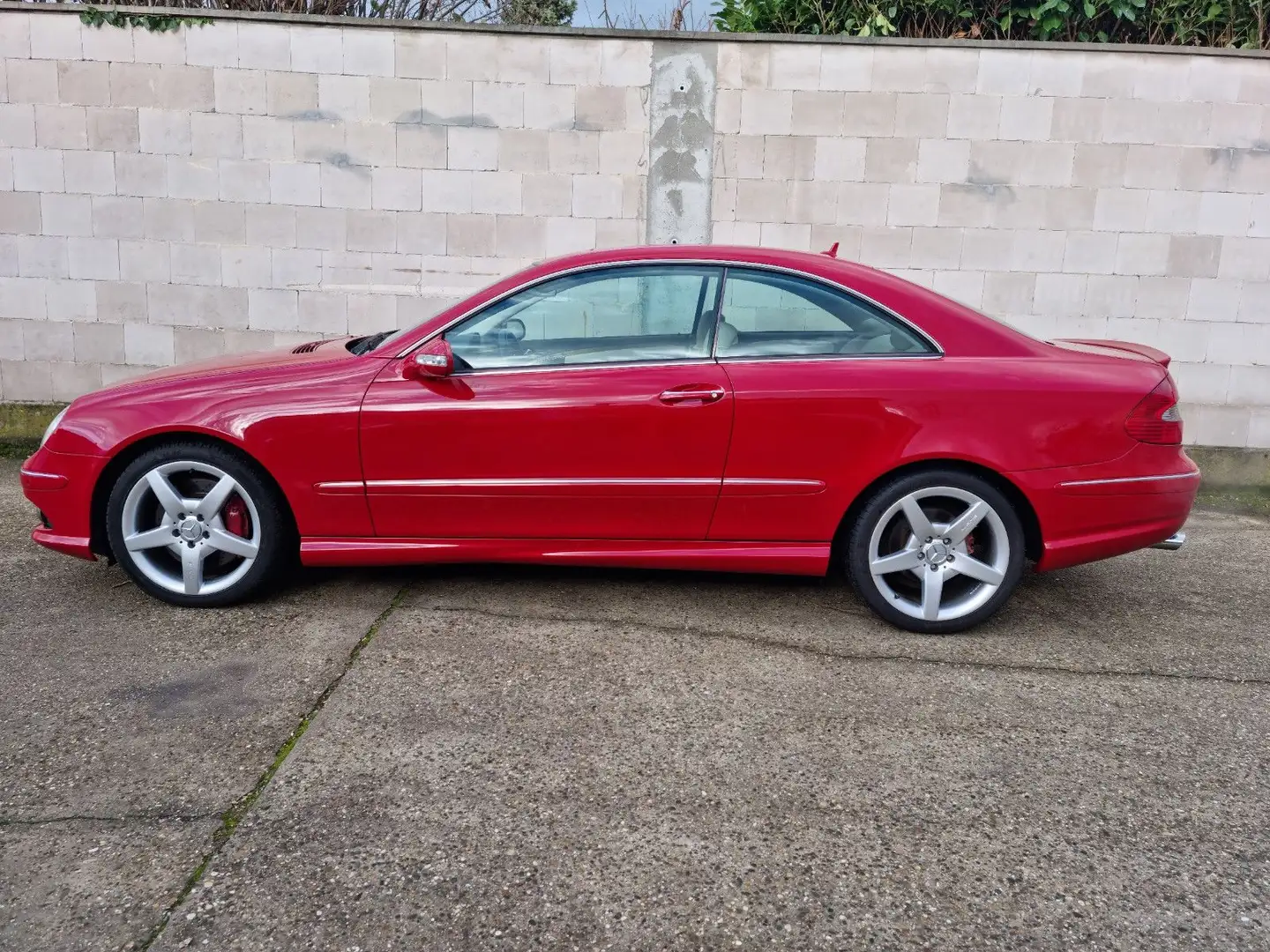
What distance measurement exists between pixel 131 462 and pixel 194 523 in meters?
0.34

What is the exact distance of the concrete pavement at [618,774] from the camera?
208 centimetres

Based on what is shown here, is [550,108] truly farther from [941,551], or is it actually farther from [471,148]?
[941,551]

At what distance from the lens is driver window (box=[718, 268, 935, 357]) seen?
144 inches

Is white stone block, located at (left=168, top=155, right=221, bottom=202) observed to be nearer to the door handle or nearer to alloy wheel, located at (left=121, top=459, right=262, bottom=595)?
alloy wheel, located at (left=121, top=459, right=262, bottom=595)

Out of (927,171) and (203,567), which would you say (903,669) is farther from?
(927,171)

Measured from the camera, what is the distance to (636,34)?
20.1ft

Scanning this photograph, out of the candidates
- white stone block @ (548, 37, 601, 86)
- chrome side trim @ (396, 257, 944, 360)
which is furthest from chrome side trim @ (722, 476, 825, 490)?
white stone block @ (548, 37, 601, 86)

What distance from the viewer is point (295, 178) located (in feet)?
20.7

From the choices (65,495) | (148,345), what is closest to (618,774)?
(65,495)

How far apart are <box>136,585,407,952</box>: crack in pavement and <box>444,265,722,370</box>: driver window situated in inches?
45.9

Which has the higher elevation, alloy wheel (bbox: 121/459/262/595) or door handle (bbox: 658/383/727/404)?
door handle (bbox: 658/383/727/404)

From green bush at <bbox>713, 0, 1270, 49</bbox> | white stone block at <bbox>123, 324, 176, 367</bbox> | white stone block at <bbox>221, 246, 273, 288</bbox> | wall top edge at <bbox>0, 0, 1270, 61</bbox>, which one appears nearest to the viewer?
wall top edge at <bbox>0, 0, 1270, 61</bbox>

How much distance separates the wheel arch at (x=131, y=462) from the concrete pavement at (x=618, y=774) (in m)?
0.33

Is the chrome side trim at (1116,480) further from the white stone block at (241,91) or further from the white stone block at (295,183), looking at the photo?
the white stone block at (241,91)
